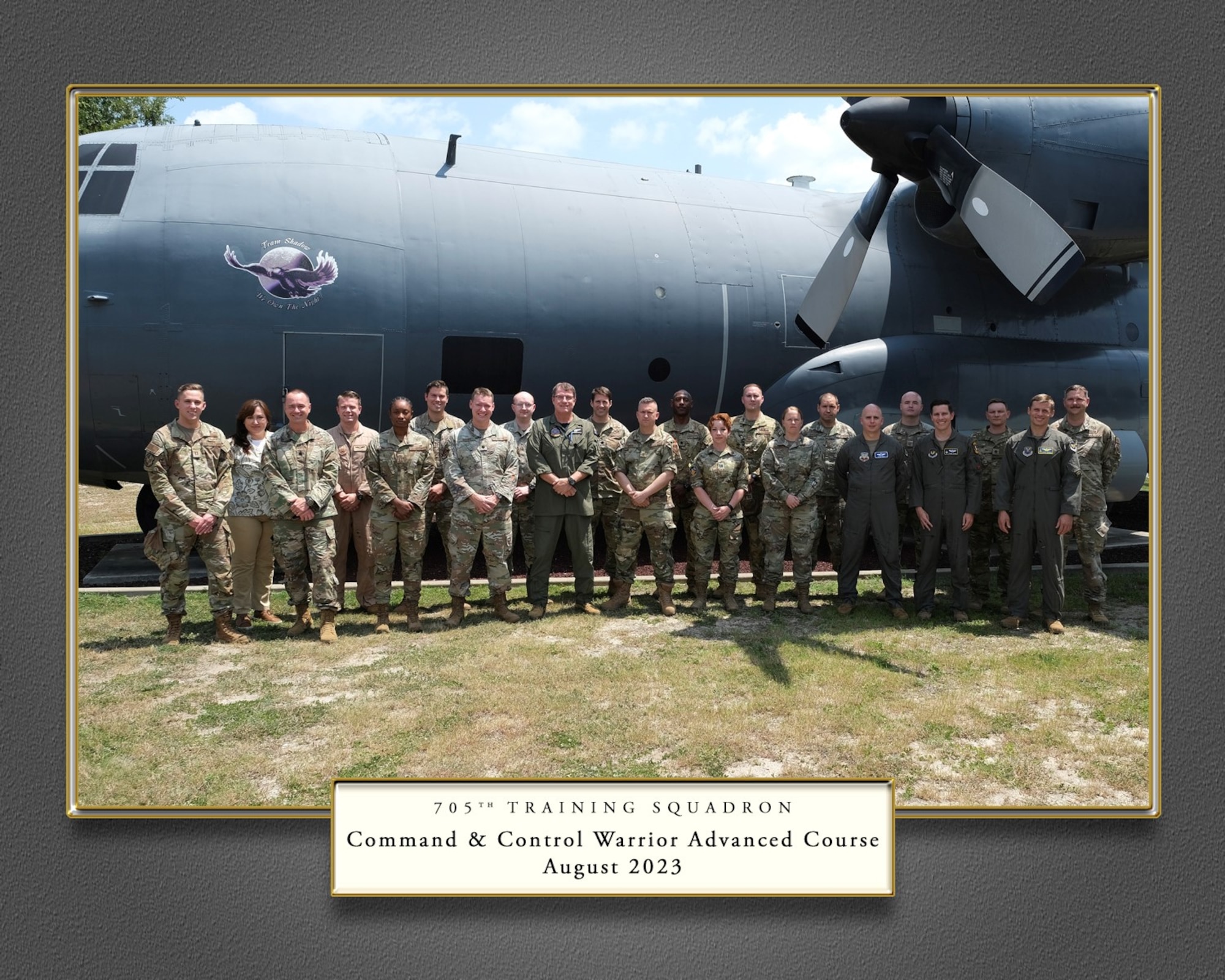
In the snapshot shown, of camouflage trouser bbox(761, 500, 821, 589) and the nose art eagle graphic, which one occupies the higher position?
the nose art eagle graphic

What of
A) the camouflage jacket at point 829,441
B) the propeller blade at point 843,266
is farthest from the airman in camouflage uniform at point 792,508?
the propeller blade at point 843,266

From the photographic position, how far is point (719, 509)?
645 centimetres

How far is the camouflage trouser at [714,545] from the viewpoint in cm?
654

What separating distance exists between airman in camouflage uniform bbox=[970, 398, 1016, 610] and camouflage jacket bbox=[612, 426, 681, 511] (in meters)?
2.41

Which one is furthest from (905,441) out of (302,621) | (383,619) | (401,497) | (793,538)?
(302,621)

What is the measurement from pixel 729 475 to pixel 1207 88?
3.72m

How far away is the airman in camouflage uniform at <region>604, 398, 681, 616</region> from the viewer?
6.45 meters

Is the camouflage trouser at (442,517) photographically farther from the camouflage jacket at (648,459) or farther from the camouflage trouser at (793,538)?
the camouflage trouser at (793,538)

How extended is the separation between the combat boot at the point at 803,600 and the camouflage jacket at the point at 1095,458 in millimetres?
2149

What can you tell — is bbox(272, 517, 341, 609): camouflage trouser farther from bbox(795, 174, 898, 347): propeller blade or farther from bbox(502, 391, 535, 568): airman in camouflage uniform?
bbox(795, 174, 898, 347): propeller blade

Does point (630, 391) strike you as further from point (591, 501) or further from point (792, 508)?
point (792, 508)

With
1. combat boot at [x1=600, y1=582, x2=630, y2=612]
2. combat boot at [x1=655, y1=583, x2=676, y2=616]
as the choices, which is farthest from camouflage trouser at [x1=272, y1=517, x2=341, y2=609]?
combat boot at [x1=655, y1=583, x2=676, y2=616]

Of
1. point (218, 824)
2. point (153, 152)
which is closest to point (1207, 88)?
point (218, 824)

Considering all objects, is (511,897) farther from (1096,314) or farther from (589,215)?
(1096,314)
